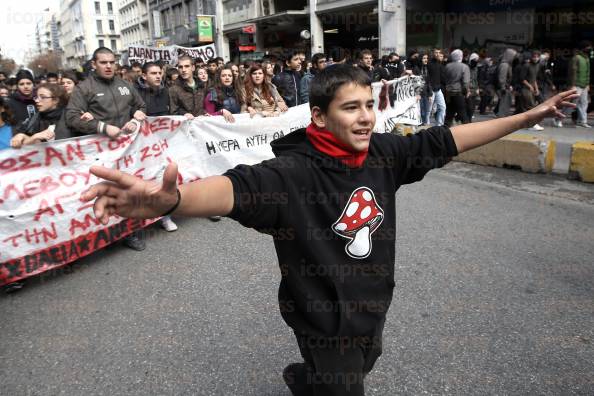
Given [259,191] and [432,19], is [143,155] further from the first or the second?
[432,19]

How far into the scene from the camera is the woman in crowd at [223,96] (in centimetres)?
668

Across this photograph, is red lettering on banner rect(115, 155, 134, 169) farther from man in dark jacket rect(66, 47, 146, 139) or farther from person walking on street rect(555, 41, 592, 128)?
person walking on street rect(555, 41, 592, 128)

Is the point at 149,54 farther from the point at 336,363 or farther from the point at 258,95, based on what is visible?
the point at 336,363

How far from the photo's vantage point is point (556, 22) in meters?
17.7

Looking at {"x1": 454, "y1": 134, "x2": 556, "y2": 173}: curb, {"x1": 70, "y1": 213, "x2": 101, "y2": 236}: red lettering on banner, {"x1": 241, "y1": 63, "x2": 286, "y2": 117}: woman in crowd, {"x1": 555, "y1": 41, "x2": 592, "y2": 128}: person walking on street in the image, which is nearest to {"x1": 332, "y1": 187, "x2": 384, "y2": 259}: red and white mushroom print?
{"x1": 70, "y1": 213, "x2": 101, "y2": 236}: red lettering on banner

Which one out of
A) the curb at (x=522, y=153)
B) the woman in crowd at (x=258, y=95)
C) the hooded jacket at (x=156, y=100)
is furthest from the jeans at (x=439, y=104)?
the hooded jacket at (x=156, y=100)

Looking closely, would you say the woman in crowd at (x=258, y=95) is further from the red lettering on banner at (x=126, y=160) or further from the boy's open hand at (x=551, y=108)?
the boy's open hand at (x=551, y=108)

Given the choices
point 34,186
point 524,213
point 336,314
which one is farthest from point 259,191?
point 524,213

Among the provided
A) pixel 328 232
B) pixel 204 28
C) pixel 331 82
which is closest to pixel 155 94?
pixel 331 82

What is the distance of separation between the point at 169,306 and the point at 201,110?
3558 mm

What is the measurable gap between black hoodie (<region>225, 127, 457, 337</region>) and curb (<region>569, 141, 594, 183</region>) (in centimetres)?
578

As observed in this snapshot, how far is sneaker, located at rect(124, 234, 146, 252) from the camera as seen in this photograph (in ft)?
16.6

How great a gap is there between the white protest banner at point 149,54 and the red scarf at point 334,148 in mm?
11642

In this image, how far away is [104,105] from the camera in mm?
5059
